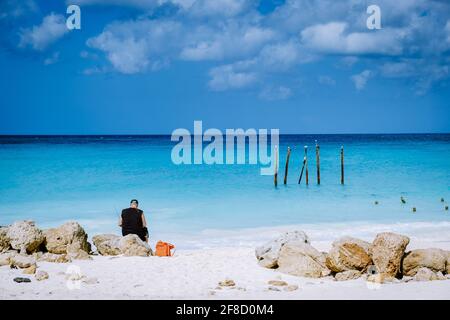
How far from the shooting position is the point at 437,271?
950cm

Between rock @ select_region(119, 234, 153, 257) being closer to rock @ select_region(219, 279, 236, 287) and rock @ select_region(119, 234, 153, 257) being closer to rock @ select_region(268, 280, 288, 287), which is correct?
rock @ select_region(219, 279, 236, 287)

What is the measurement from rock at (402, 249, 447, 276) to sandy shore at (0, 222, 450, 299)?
2.53ft

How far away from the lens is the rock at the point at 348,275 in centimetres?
955

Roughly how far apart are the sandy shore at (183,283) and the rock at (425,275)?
48cm

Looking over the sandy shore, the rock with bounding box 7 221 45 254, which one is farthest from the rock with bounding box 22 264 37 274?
the rock with bounding box 7 221 45 254

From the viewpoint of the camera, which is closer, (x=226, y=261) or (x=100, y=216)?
(x=226, y=261)

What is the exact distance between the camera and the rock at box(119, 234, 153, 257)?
1147 centimetres

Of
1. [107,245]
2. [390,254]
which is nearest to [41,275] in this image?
[107,245]

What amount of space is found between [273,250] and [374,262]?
1.95 metres

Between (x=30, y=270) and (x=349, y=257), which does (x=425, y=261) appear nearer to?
(x=349, y=257)
